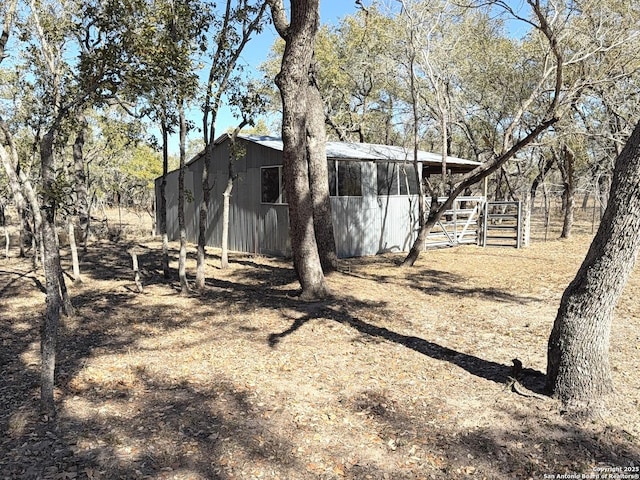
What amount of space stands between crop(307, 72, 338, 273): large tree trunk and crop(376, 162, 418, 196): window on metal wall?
4825 millimetres

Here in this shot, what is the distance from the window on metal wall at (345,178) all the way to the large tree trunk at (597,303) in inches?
362

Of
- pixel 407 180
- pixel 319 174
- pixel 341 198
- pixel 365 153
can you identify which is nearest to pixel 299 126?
pixel 319 174

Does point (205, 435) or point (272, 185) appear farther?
point (272, 185)

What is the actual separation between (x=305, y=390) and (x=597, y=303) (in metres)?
2.55

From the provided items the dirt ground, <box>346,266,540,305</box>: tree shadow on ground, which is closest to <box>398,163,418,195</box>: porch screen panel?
<box>346,266,540,305</box>: tree shadow on ground

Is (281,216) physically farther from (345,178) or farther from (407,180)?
(407,180)

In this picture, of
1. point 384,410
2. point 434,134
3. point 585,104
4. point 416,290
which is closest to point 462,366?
point 384,410

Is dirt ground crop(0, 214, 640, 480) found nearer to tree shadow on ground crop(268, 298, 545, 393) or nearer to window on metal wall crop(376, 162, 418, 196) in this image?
tree shadow on ground crop(268, 298, 545, 393)

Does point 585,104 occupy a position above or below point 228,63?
above

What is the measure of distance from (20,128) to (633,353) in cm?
1530

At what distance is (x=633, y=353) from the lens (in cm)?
491

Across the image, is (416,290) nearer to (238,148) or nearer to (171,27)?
(238,148)

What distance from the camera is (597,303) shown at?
354 cm

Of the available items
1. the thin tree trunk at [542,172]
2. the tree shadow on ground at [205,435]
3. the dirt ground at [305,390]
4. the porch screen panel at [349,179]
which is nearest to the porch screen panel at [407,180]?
the porch screen panel at [349,179]
